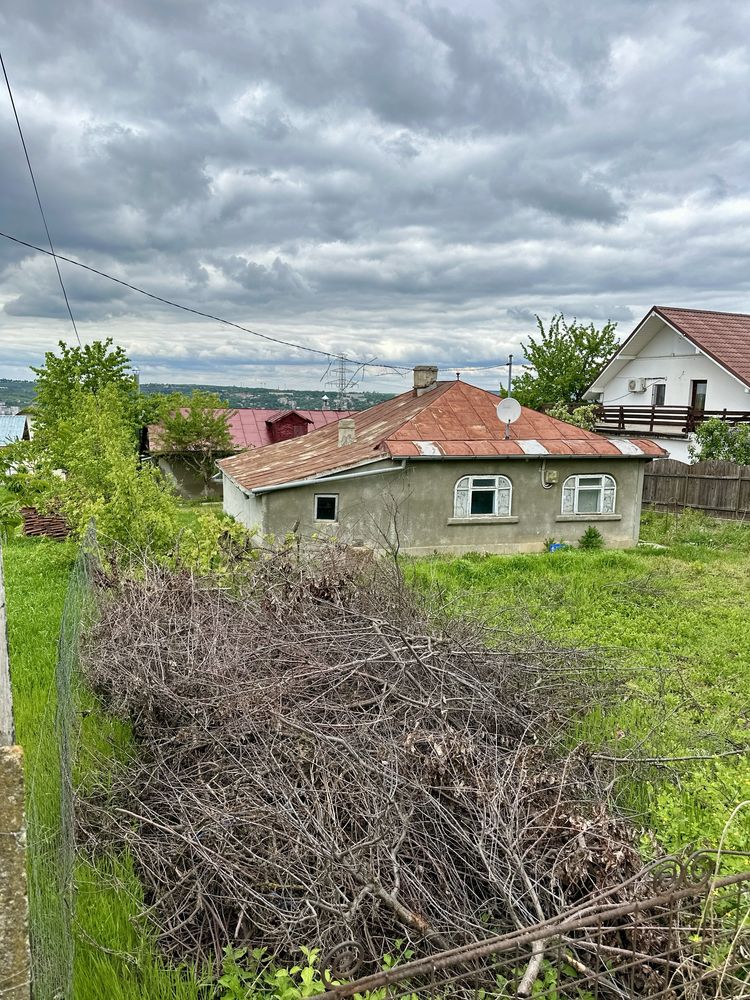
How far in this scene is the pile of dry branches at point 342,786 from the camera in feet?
11.5

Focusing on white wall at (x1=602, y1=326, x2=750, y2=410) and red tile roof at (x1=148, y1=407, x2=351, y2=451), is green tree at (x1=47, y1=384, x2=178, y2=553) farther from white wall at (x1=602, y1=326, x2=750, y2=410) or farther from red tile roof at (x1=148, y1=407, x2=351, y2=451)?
red tile roof at (x1=148, y1=407, x2=351, y2=451)

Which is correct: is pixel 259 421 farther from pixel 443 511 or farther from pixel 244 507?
pixel 443 511

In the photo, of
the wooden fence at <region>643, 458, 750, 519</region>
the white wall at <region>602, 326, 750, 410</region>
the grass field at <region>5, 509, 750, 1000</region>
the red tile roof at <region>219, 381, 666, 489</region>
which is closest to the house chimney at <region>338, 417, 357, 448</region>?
the red tile roof at <region>219, 381, 666, 489</region>

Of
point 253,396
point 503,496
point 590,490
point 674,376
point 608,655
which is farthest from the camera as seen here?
point 253,396

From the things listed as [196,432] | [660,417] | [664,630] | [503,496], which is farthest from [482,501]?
[196,432]

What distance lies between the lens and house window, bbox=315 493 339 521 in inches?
614

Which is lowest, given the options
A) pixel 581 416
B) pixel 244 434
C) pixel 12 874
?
pixel 12 874

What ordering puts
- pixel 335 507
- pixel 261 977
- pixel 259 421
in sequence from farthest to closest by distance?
pixel 259 421 → pixel 335 507 → pixel 261 977

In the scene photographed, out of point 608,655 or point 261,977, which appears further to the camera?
point 608,655

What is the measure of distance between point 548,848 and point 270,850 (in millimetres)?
1492

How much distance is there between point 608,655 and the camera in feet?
26.4

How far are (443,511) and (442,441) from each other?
5.28 ft

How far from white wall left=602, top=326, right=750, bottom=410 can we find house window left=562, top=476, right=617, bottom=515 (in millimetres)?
11081

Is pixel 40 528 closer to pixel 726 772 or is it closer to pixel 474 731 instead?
pixel 474 731
